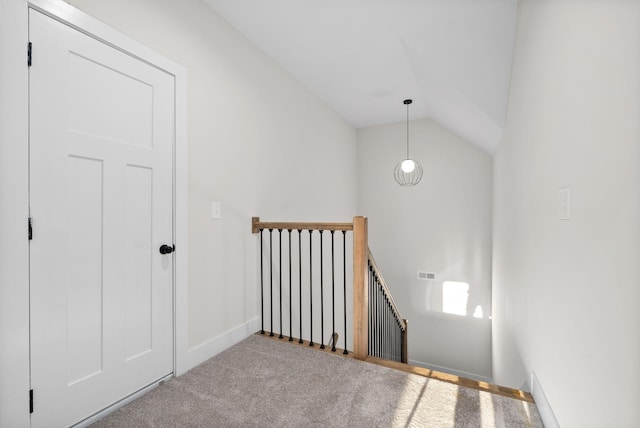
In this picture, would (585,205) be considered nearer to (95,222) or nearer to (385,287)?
(95,222)

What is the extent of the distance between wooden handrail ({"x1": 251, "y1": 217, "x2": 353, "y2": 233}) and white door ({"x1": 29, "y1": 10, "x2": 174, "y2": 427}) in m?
0.77

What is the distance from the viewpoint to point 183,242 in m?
1.93

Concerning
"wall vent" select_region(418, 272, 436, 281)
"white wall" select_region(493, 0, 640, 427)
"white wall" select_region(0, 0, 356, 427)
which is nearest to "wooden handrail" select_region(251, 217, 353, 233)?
"white wall" select_region(0, 0, 356, 427)

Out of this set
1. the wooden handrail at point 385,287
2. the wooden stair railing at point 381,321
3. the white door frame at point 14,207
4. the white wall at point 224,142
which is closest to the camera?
the white door frame at point 14,207

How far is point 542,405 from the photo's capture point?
1.42 m

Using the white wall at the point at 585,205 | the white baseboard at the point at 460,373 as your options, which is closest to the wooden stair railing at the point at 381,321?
the white baseboard at the point at 460,373

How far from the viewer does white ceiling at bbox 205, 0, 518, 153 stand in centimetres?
211

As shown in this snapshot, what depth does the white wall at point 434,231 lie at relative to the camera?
4570 millimetres

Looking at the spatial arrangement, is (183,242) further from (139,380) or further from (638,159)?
(638,159)

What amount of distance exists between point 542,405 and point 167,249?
6.96 feet

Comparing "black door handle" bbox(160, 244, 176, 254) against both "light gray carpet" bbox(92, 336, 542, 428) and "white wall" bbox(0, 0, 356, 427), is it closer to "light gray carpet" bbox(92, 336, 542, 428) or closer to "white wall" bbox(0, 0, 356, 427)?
"white wall" bbox(0, 0, 356, 427)

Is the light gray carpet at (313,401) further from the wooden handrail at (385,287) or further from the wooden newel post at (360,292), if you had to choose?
the wooden handrail at (385,287)

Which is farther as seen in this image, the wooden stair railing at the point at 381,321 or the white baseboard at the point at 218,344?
the wooden stair railing at the point at 381,321

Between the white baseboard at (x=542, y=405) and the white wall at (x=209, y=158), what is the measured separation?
1.91 metres
